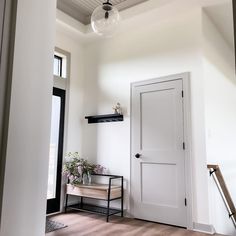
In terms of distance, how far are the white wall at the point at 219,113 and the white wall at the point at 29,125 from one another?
2946mm

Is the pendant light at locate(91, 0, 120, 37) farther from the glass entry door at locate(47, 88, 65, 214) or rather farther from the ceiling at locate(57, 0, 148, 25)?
the glass entry door at locate(47, 88, 65, 214)

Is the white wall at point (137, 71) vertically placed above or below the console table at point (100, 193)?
above

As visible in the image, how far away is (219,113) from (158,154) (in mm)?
1417

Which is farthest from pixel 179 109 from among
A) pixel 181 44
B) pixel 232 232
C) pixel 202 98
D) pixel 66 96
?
pixel 232 232

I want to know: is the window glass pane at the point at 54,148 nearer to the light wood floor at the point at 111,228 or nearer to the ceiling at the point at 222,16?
the light wood floor at the point at 111,228

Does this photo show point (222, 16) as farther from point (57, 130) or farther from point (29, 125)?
point (29, 125)

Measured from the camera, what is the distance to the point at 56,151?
4434 mm

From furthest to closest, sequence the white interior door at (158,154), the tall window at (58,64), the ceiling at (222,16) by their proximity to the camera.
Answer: the tall window at (58,64), the ceiling at (222,16), the white interior door at (158,154)

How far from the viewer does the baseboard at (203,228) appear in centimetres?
332

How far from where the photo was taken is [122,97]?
4449 millimetres

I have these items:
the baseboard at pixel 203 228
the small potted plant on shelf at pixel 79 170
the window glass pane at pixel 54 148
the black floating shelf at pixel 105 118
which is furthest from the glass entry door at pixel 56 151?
the baseboard at pixel 203 228

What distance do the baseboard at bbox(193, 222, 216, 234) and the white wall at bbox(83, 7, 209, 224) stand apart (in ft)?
0.22

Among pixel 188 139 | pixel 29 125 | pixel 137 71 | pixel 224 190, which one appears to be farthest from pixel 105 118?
pixel 29 125

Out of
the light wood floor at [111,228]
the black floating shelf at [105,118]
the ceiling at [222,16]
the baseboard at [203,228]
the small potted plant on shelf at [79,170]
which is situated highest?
the ceiling at [222,16]
